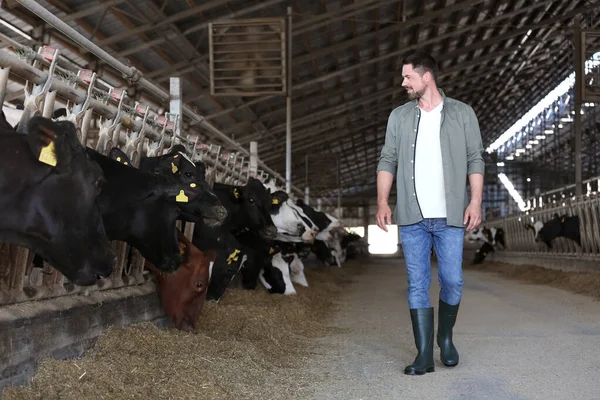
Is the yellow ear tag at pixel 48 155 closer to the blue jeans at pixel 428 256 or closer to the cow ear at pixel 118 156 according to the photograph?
the cow ear at pixel 118 156

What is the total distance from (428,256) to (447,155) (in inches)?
25.3

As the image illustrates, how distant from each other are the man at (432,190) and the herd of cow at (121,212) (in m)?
1.23

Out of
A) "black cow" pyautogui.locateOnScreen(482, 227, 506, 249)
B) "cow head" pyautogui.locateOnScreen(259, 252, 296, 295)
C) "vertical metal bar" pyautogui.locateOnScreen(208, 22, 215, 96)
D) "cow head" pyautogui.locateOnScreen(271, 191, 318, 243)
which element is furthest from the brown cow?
"black cow" pyautogui.locateOnScreen(482, 227, 506, 249)

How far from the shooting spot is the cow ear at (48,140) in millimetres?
2844

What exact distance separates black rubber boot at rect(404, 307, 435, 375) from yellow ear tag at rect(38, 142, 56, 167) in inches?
99.3

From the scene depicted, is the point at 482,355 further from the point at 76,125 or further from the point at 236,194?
the point at 236,194

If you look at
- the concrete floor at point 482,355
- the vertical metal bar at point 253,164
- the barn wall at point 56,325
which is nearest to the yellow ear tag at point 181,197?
the barn wall at point 56,325

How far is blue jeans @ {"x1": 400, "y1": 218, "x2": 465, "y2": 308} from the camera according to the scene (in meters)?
4.68

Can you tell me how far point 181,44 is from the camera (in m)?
15.7

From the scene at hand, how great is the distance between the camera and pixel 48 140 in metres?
2.87

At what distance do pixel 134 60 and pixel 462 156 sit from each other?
484 inches

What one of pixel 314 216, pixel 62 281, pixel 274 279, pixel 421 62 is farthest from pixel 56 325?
pixel 314 216

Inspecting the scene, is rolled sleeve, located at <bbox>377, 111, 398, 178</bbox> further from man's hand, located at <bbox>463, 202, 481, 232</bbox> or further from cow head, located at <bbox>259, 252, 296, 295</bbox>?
A: cow head, located at <bbox>259, 252, 296, 295</bbox>

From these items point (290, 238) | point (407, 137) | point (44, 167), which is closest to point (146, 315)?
point (407, 137)
